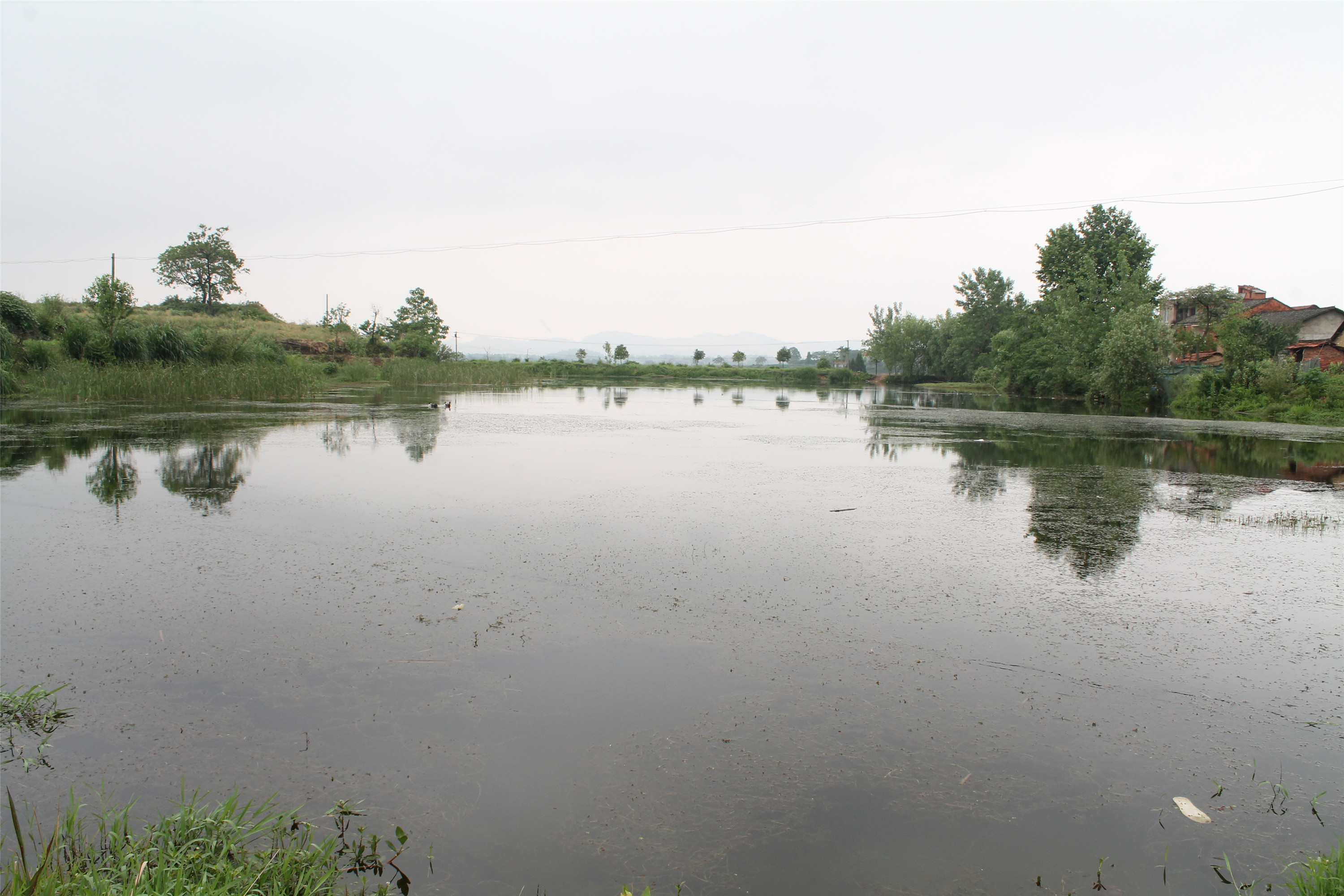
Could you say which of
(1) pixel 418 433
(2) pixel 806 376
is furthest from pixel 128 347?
(2) pixel 806 376

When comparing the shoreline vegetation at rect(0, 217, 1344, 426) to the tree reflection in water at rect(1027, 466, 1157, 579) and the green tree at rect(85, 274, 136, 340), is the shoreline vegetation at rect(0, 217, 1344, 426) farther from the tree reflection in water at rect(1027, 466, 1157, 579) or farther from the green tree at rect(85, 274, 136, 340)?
the tree reflection in water at rect(1027, 466, 1157, 579)

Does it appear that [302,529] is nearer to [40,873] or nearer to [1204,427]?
[40,873]

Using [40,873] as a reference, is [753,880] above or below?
below

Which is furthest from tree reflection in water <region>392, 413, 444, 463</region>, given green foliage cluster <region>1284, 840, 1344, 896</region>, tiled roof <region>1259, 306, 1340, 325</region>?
tiled roof <region>1259, 306, 1340, 325</region>

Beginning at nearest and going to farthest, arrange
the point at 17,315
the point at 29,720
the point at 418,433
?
the point at 29,720 < the point at 418,433 < the point at 17,315

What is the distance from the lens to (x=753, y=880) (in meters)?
2.79

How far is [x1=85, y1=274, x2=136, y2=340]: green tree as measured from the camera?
25875 millimetres

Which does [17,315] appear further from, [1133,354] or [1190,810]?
[1133,354]

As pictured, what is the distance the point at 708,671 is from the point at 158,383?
2706cm

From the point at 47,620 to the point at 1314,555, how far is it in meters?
10.9

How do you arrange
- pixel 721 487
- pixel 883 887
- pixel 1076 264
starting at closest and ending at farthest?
pixel 883 887, pixel 721 487, pixel 1076 264

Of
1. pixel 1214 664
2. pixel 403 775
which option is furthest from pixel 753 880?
pixel 1214 664

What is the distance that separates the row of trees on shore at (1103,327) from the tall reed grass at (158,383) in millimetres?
38281

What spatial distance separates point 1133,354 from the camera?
3581cm
